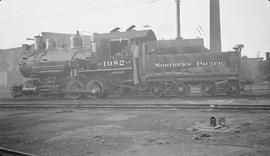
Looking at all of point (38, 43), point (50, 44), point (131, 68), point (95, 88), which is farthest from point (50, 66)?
point (131, 68)

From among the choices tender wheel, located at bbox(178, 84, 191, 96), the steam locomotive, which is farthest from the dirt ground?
the steam locomotive

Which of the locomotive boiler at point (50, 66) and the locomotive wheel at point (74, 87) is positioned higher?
the locomotive boiler at point (50, 66)

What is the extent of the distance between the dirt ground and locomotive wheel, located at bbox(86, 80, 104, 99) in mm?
5419

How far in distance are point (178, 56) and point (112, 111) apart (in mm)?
5181

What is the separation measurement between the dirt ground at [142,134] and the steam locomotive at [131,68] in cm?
455

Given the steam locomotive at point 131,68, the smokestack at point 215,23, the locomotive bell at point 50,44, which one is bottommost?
the steam locomotive at point 131,68

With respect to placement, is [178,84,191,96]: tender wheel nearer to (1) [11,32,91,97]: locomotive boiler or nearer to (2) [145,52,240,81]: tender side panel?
Result: (2) [145,52,240,81]: tender side panel

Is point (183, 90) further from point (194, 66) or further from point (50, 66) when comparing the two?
point (50, 66)

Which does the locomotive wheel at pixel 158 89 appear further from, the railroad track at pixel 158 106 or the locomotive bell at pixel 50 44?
the locomotive bell at pixel 50 44

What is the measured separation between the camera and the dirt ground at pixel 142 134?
5090mm

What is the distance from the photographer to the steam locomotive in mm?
13336

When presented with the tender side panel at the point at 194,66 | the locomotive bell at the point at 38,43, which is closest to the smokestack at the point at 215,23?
the tender side panel at the point at 194,66

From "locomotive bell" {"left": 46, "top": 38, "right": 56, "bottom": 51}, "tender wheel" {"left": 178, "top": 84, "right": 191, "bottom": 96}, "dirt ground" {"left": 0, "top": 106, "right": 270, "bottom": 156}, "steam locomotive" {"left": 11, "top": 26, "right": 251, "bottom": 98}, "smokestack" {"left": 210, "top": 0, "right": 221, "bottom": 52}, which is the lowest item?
"dirt ground" {"left": 0, "top": 106, "right": 270, "bottom": 156}

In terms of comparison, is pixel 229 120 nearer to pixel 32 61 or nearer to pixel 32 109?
pixel 32 109
